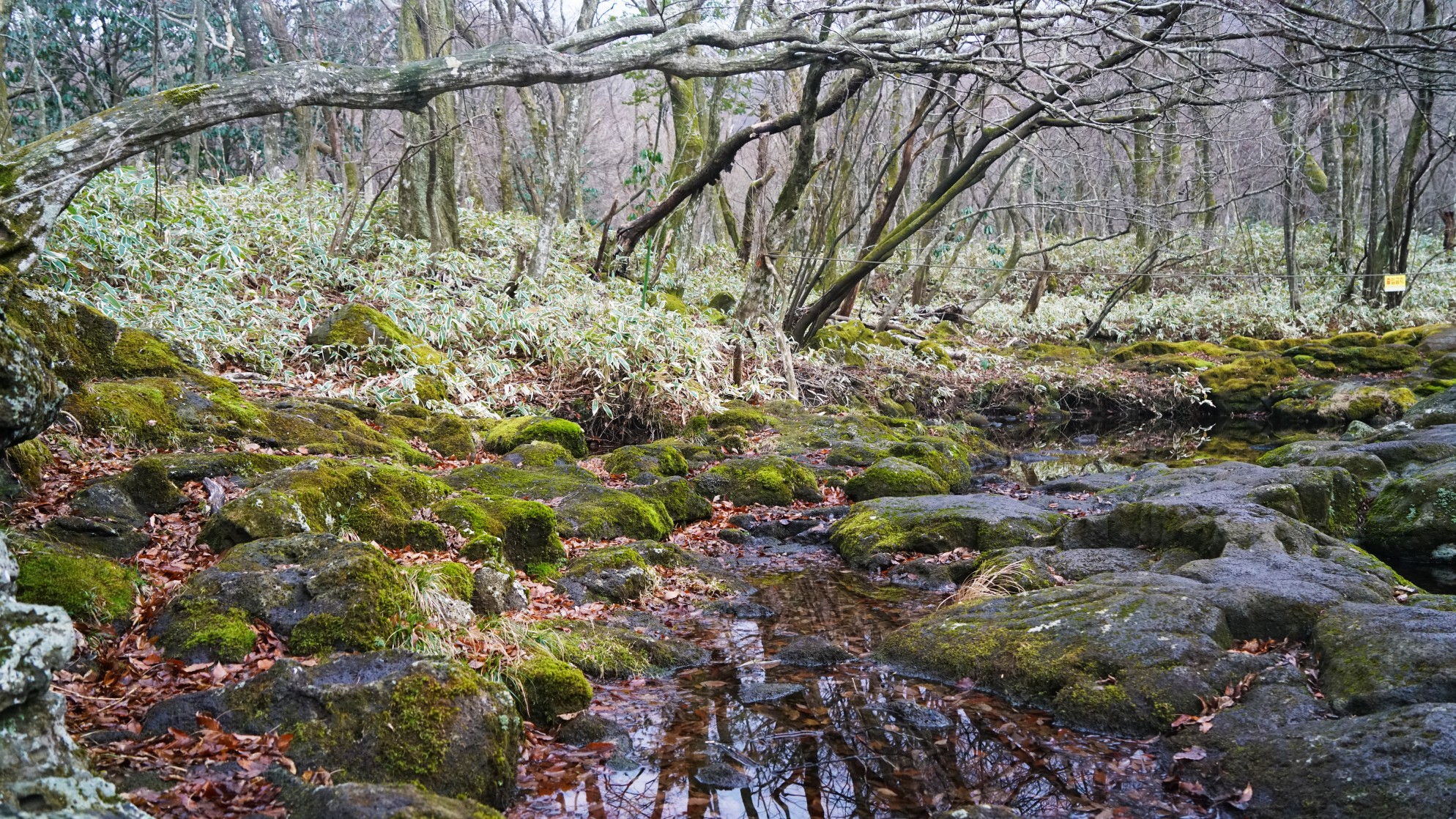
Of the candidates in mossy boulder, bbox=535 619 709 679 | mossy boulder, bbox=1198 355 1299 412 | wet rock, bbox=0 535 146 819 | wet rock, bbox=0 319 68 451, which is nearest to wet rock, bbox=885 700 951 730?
mossy boulder, bbox=535 619 709 679

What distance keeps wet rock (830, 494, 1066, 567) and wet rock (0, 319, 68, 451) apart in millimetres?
5063

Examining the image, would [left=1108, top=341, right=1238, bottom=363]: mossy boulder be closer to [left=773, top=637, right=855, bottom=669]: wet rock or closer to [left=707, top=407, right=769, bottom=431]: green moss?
[left=707, top=407, right=769, bottom=431]: green moss

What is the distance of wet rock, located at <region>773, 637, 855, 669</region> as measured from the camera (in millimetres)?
4730

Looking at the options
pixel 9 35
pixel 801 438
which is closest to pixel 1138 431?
pixel 801 438

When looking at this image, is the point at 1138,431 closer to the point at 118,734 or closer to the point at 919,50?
the point at 919,50

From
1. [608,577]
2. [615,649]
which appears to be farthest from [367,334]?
[615,649]

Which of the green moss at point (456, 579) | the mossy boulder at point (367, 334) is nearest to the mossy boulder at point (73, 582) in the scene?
the green moss at point (456, 579)

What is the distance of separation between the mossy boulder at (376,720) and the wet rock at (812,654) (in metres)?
1.94

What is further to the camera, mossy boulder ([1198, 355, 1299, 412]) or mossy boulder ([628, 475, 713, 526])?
mossy boulder ([1198, 355, 1299, 412])

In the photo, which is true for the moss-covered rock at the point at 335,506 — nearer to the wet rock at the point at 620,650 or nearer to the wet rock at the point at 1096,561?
the wet rock at the point at 620,650

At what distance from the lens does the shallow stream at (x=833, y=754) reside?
3.27 m

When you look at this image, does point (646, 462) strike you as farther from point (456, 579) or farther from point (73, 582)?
point (73, 582)

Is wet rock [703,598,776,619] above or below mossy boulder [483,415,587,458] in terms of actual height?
below

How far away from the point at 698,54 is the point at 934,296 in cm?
1462
